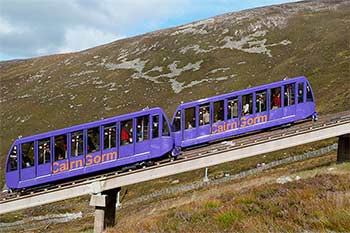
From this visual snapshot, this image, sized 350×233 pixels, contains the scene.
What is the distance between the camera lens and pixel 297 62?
84812 millimetres

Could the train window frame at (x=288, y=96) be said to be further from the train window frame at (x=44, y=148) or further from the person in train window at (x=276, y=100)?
the train window frame at (x=44, y=148)

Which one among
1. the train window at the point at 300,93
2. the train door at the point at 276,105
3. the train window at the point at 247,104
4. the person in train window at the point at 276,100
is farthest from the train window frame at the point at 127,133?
the train window at the point at 300,93

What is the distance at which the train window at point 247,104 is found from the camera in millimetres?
27078

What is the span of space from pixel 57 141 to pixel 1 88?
104223mm

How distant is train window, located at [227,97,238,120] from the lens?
26.9m

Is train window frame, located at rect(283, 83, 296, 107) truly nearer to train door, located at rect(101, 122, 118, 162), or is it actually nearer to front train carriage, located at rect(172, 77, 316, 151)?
front train carriage, located at rect(172, 77, 316, 151)

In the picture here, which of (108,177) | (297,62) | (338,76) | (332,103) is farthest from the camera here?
(297,62)

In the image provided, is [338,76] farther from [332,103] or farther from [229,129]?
[229,129]

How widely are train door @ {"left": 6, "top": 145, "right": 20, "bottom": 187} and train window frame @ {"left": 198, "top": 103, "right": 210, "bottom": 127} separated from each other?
10934 millimetres

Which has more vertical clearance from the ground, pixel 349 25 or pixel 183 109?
pixel 349 25

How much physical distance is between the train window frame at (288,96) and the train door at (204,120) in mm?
5150

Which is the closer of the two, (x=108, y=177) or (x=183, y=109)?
(x=108, y=177)

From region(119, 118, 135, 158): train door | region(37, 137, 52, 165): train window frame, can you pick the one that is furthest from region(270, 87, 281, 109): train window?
region(37, 137, 52, 165): train window frame

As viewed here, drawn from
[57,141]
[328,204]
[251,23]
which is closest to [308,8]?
A: [251,23]
